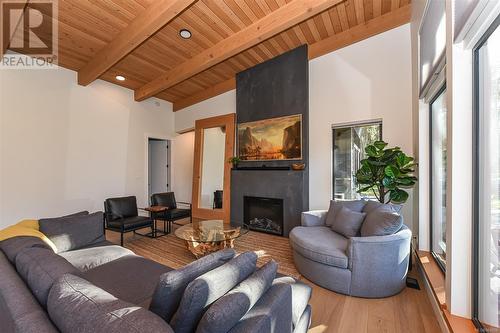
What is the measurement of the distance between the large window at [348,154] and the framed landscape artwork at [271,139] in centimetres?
68

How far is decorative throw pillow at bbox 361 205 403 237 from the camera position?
2.33 meters

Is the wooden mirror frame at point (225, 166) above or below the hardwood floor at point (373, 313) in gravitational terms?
above

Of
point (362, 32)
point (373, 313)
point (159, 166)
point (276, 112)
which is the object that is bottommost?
point (373, 313)

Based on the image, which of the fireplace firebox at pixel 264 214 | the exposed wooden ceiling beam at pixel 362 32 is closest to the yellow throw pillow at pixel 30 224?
the fireplace firebox at pixel 264 214

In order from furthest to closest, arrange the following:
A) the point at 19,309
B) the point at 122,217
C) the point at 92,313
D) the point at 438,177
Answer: the point at 122,217
the point at 438,177
the point at 19,309
the point at 92,313

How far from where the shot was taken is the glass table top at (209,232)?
290 cm

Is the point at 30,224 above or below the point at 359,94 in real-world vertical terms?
below

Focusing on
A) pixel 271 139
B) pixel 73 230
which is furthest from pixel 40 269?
pixel 271 139

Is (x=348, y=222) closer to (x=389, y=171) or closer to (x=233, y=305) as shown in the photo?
(x=389, y=171)

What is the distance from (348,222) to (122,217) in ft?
11.1

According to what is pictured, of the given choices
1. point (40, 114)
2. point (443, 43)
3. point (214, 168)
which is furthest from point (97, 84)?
point (443, 43)

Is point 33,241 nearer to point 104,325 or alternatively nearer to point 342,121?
point 104,325

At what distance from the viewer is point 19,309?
0.96m

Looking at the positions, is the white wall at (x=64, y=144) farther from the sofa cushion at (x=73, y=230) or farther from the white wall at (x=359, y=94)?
the white wall at (x=359, y=94)
